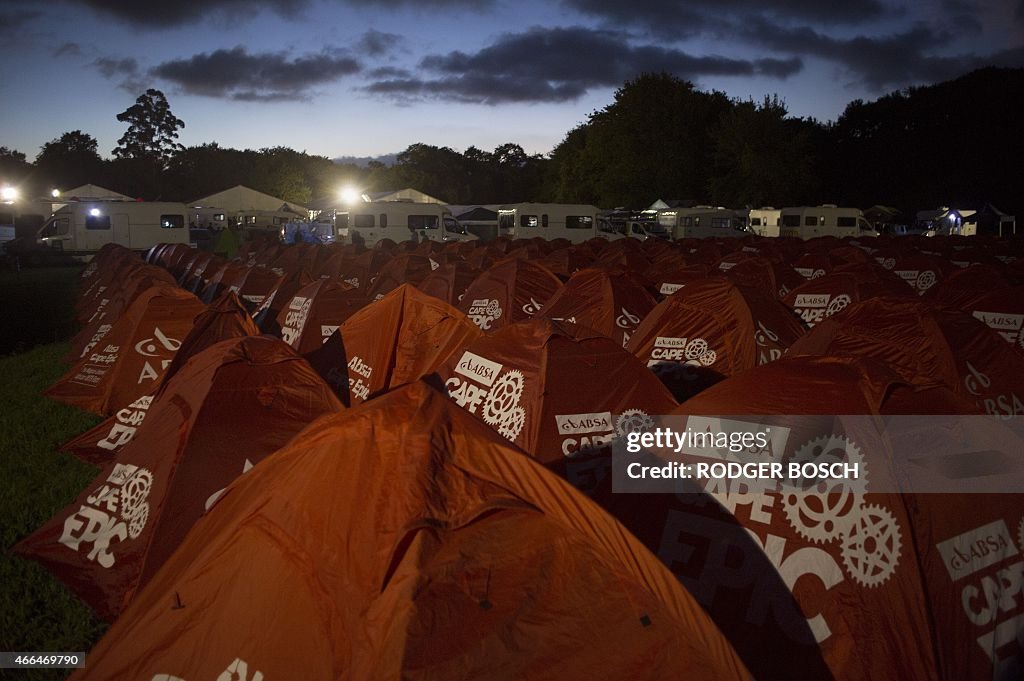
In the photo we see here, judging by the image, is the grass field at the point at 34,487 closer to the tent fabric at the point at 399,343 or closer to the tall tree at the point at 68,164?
the tent fabric at the point at 399,343

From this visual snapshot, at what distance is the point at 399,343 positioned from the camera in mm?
7250

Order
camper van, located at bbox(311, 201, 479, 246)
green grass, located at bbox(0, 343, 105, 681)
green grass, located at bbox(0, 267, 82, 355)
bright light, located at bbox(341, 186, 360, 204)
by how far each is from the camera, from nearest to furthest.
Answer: green grass, located at bbox(0, 343, 105, 681), green grass, located at bbox(0, 267, 82, 355), camper van, located at bbox(311, 201, 479, 246), bright light, located at bbox(341, 186, 360, 204)

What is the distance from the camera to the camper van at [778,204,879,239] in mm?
40466

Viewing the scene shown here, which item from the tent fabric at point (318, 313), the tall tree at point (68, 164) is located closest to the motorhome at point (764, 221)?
the tent fabric at point (318, 313)

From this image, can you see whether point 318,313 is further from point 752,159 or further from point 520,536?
point 752,159

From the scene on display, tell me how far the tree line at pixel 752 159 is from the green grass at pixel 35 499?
5207 cm

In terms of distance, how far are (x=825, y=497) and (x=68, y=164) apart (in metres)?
100

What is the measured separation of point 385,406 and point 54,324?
15.0 m

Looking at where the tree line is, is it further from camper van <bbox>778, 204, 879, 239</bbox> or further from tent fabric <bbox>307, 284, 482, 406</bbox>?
tent fabric <bbox>307, 284, 482, 406</bbox>

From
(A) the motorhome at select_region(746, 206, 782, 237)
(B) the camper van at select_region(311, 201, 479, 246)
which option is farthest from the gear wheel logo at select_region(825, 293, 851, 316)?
(A) the motorhome at select_region(746, 206, 782, 237)

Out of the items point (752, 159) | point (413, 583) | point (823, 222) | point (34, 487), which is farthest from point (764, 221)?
point (413, 583)

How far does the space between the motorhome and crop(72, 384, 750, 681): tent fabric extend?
1661 inches

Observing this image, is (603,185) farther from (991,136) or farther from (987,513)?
(987,513)

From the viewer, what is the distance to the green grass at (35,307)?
13.2 metres
